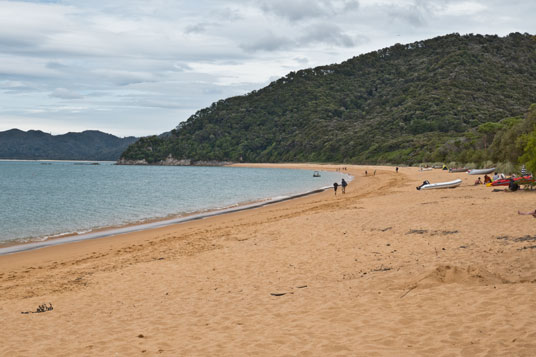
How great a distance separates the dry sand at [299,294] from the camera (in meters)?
6.57

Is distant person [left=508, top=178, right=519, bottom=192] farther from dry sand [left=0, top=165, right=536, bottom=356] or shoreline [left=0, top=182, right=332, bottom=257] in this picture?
shoreline [left=0, top=182, right=332, bottom=257]

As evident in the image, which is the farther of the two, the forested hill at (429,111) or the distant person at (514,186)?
the forested hill at (429,111)

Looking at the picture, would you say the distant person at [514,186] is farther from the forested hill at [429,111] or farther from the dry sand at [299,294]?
the forested hill at [429,111]

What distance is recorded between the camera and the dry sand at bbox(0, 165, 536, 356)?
6566 mm

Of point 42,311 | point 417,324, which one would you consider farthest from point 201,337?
point 42,311

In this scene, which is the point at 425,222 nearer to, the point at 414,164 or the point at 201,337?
the point at 201,337

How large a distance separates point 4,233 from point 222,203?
18.1 metres

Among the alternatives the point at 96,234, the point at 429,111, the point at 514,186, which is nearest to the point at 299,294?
the point at 96,234

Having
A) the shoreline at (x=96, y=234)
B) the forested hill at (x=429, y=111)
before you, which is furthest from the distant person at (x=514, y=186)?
the forested hill at (x=429, y=111)

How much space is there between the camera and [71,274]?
44.0ft

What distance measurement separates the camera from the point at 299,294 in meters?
9.38

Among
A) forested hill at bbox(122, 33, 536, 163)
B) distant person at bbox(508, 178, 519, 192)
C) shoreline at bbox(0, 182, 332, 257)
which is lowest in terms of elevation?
shoreline at bbox(0, 182, 332, 257)

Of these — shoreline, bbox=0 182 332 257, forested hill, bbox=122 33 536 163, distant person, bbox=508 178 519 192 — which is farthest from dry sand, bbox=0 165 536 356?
forested hill, bbox=122 33 536 163

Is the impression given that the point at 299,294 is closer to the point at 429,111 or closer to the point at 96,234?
the point at 96,234
